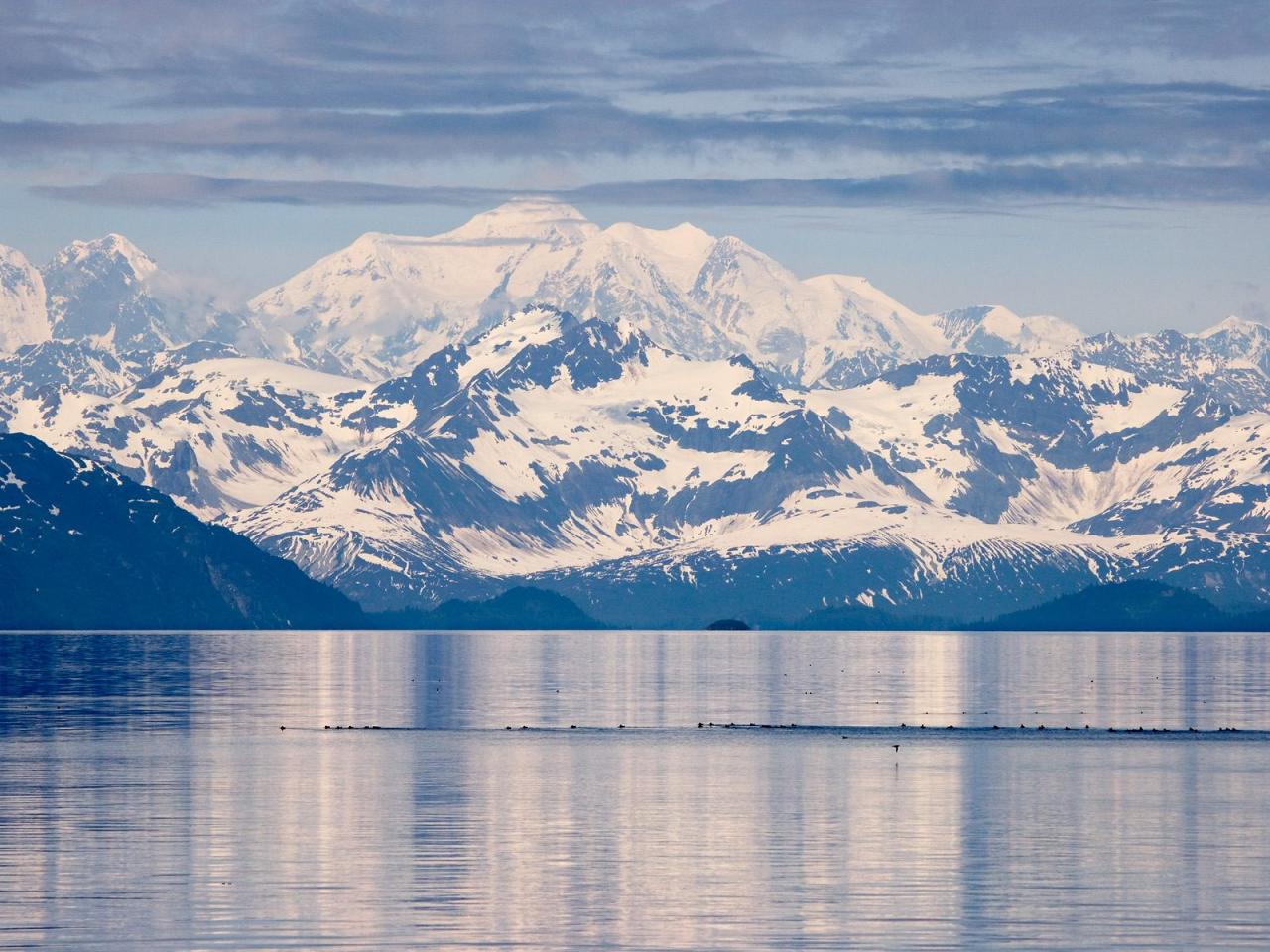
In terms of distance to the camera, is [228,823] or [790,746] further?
[790,746]

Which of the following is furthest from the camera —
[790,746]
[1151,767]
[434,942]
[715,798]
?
[790,746]

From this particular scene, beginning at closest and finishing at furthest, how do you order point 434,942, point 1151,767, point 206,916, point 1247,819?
1. point 434,942
2. point 206,916
3. point 1247,819
4. point 1151,767

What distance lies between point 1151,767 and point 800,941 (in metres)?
83.2

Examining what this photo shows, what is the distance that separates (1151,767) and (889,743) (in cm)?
3133

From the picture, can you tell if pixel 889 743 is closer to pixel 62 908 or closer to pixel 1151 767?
pixel 1151 767

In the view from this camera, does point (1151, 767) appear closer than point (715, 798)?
No

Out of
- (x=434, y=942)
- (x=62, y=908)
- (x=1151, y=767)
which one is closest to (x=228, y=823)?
(x=62, y=908)

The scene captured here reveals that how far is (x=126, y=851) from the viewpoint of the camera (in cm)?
10612

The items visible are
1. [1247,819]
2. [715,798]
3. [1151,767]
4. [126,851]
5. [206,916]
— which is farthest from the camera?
[1151,767]

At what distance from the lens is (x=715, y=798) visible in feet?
440

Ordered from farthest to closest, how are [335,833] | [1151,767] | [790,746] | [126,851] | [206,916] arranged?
1. [790,746]
2. [1151,767]
3. [335,833]
4. [126,851]
5. [206,916]

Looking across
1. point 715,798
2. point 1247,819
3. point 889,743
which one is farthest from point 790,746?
point 1247,819

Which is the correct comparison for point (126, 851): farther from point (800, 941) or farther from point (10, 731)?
point (10, 731)

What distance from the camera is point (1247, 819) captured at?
406 ft
